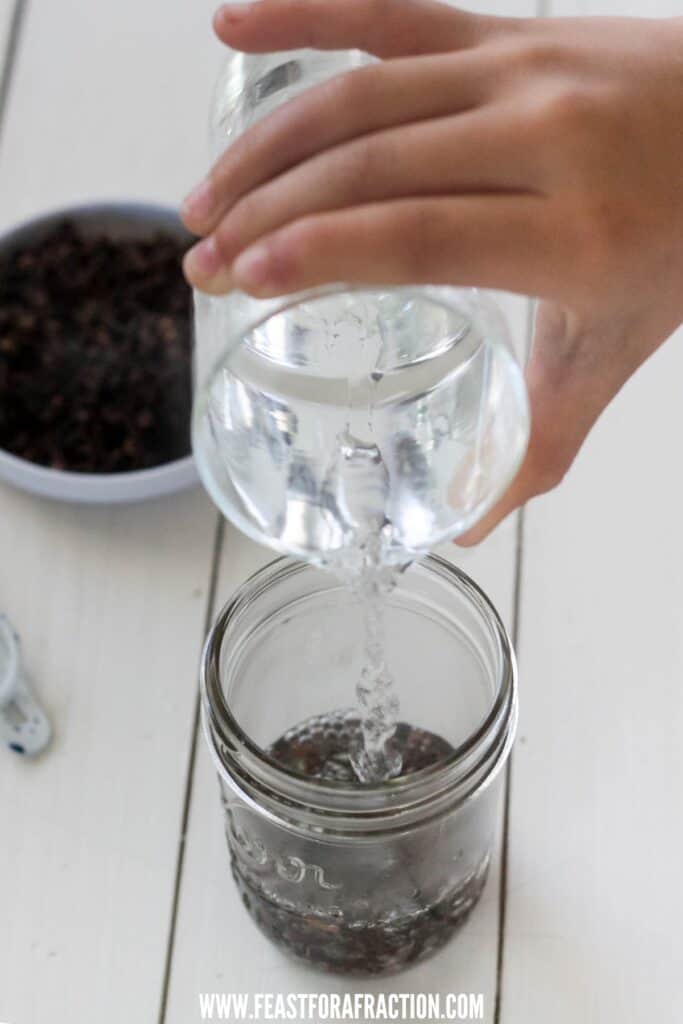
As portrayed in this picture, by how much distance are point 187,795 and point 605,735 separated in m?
0.26

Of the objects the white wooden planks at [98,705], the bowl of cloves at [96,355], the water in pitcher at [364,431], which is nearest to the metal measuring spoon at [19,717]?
the white wooden planks at [98,705]

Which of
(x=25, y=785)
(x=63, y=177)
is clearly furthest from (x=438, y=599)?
(x=63, y=177)

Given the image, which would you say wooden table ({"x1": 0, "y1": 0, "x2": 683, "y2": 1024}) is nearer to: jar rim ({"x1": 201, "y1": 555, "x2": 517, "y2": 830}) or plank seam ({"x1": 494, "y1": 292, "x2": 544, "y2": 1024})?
plank seam ({"x1": 494, "y1": 292, "x2": 544, "y2": 1024})

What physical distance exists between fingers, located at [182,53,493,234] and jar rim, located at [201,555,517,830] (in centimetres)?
25

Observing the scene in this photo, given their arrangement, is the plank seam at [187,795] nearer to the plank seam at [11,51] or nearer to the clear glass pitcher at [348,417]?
the clear glass pitcher at [348,417]

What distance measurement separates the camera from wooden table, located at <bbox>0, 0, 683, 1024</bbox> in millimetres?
763

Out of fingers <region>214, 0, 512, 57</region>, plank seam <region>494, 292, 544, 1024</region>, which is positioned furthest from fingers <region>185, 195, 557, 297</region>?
plank seam <region>494, 292, 544, 1024</region>

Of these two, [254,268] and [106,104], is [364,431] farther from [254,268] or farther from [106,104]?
[106,104]

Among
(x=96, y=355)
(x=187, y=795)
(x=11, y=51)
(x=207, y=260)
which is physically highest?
(x=207, y=260)

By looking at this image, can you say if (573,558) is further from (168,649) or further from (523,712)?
(168,649)

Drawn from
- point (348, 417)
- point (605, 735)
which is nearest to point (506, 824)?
point (605, 735)

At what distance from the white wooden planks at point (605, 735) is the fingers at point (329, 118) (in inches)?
17.7

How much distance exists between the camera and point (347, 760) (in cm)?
74

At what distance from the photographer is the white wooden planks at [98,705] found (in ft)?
2.53
